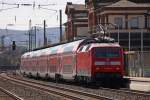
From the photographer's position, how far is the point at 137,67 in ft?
177

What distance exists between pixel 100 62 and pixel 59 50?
45.3 feet

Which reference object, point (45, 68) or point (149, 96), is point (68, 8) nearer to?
point (45, 68)

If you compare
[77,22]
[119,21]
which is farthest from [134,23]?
[77,22]

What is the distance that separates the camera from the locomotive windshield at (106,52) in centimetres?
3809

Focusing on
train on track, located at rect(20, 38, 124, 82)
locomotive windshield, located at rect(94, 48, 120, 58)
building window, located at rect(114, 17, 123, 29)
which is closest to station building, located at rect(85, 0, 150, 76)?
building window, located at rect(114, 17, 123, 29)

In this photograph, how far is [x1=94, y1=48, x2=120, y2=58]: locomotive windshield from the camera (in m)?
38.1

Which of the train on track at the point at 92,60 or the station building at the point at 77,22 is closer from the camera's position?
the train on track at the point at 92,60

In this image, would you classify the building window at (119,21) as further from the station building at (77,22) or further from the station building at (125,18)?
the station building at (77,22)

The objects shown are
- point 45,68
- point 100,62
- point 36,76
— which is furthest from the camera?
point 36,76

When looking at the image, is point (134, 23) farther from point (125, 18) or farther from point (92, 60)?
point (92, 60)

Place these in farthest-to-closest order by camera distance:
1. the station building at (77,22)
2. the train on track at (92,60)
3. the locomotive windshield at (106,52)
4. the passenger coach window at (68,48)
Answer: the station building at (77,22), the passenger coach window at (68,48), the locomotive windshield at (106,52), the train on track at (92,60)

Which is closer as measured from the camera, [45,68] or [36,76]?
[45,68]

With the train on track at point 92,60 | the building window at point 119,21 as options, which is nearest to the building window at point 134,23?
the building window at point 119,21

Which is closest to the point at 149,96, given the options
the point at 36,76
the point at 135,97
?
the point at 135,97
